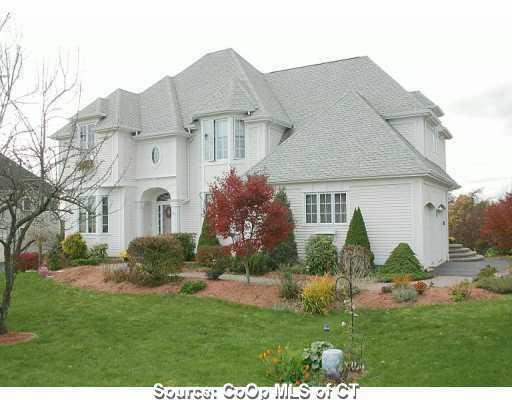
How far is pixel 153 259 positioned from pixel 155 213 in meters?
11.1

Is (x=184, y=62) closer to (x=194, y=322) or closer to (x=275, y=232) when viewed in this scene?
(x=275, y=232)

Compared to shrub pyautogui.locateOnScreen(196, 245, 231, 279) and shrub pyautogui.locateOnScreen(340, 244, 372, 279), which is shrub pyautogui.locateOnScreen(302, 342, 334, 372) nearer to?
shrub pyautogui.locateOnScreen(340, 244, 372, 279)

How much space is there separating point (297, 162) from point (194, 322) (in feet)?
33.8

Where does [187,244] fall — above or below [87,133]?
below

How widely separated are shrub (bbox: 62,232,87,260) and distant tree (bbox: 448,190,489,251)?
20.4 m

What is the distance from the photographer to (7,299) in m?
10.4

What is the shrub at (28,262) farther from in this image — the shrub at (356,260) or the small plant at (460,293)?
the small plant at (460,293)

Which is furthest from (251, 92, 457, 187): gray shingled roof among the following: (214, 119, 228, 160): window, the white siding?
(214, 119, 228, 160): window

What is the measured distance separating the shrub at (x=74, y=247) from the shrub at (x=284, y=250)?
32.7ft

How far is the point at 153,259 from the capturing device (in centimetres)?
1527

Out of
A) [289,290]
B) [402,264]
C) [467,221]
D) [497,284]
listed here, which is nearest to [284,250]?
[402,264]

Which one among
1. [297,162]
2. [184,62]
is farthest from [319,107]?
[184,62]

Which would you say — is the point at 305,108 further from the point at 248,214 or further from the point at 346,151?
the point at 248,214

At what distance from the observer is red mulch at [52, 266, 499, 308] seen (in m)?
12.4
